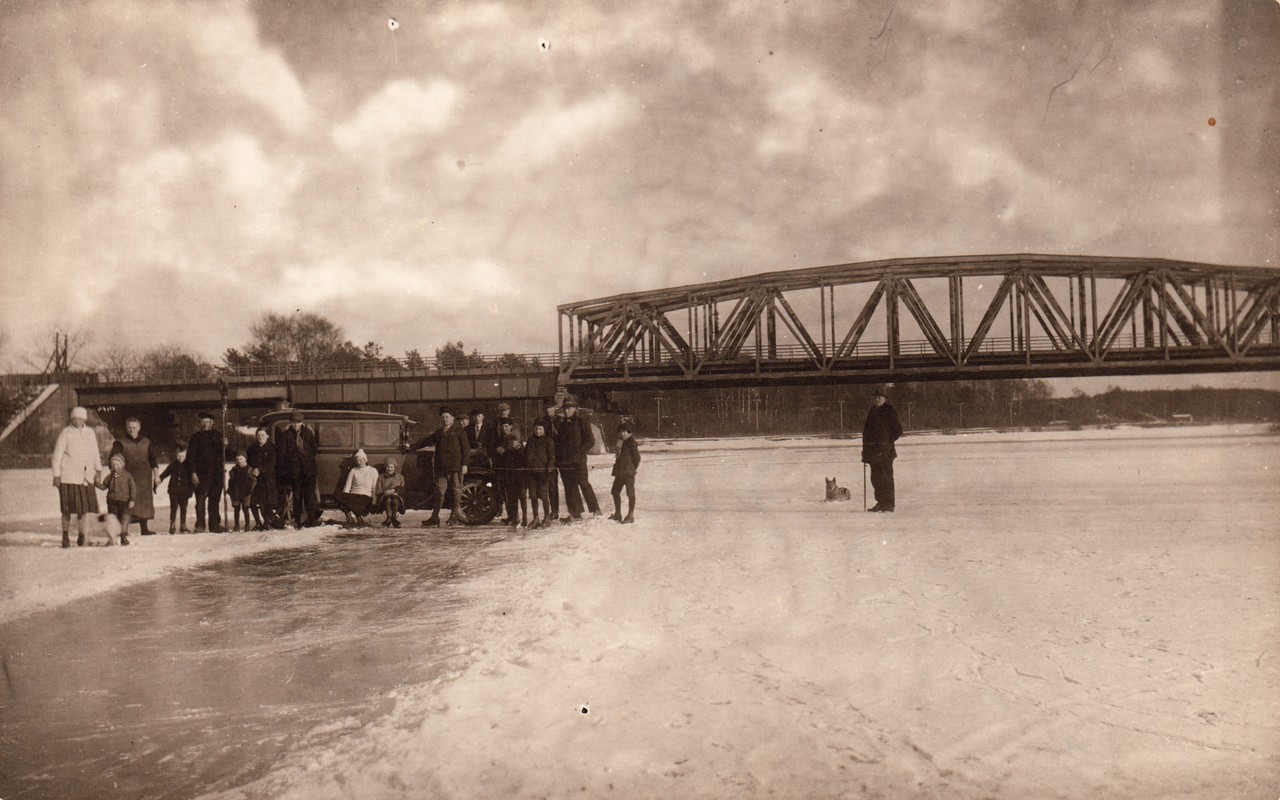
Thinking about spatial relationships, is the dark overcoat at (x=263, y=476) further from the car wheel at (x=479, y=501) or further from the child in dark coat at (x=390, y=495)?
the car wheel at (x=479, y=501)

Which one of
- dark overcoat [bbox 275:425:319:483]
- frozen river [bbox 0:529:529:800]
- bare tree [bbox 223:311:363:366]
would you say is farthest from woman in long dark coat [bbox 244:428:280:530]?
frozen river [bbox 0:529:529:800]

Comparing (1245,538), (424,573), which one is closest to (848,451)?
(1245,538)

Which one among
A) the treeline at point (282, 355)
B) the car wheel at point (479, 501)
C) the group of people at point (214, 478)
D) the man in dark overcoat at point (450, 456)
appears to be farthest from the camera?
the car wheel at point (479, 501)

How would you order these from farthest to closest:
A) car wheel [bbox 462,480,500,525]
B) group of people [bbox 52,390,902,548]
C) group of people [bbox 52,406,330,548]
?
car wheel [bbox 462,480,500,525]
group of people [bbox 52,390,902,548]
group of people [bbox 52,406,330,548]

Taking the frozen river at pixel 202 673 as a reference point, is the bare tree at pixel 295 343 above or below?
above

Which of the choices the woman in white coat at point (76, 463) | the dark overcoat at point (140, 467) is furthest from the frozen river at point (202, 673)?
the dark overcoat at point (140, 467)

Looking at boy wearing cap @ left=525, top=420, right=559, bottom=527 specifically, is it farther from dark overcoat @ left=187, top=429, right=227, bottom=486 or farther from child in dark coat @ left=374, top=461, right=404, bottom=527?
dark overcoat @ left=187, top=429, right=227, bottom=486

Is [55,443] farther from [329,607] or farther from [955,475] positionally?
[955,475]
